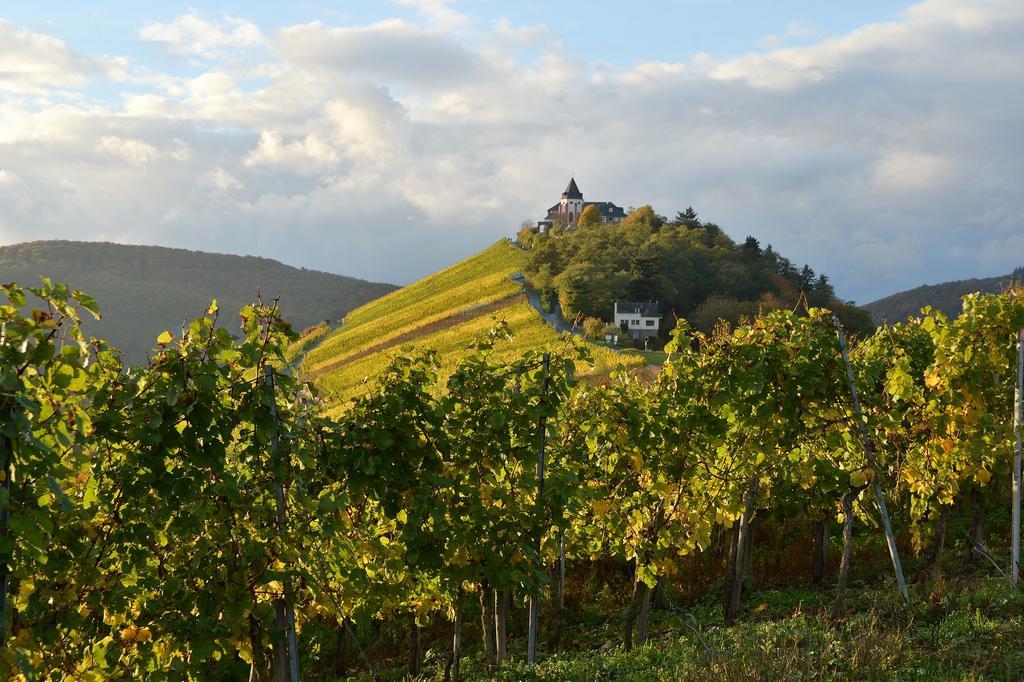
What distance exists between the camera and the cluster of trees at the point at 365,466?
499 centimetres

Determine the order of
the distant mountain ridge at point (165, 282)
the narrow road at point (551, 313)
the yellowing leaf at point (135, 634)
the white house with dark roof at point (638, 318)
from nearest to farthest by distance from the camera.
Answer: the yellowing leaf at point (135, 634) → the narrow road at point (551, 313) → the white house with dark roof at point (638, 318) → the distant mountain ridge at point (165, 282)

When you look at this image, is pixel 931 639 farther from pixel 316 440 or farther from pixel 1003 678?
pixel 316 440

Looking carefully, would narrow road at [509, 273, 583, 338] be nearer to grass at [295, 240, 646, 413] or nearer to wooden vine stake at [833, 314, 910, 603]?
grass at [295, 240, 646, 413]

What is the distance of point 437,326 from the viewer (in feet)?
181

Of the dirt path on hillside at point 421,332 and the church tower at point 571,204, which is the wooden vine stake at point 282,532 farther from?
the church tower at point 571,204

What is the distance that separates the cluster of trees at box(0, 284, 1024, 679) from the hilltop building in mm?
101866

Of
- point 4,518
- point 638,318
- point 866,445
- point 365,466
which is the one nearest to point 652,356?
point 638,318

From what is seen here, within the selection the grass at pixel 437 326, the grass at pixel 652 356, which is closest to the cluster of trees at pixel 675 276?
the grass at pixel 437 326

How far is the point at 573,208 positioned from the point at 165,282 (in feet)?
332

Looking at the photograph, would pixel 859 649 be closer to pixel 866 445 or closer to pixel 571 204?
pixel 866 445

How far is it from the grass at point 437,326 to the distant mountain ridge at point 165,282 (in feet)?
233

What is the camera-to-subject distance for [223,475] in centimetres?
542

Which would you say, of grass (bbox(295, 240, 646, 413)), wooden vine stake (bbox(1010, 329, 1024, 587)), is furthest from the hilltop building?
wooden vine stake (bbox(1010, 329, 1024, 587))

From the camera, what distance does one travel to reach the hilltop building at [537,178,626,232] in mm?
112881
